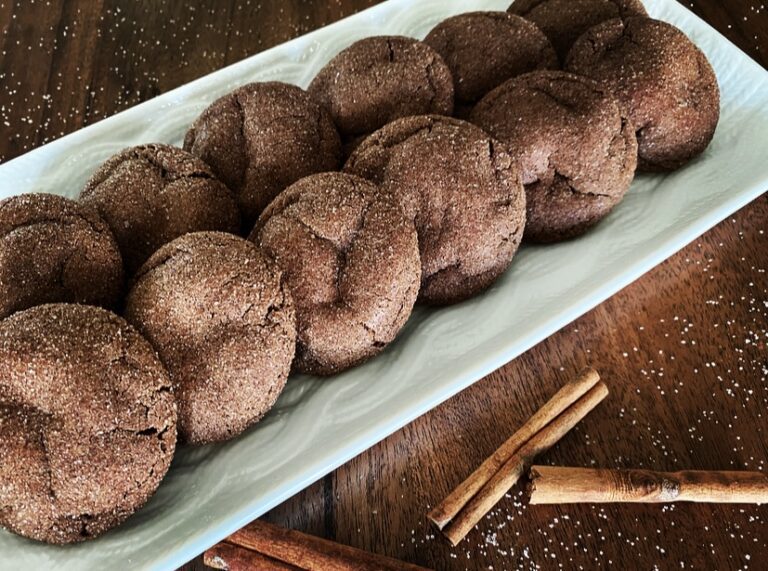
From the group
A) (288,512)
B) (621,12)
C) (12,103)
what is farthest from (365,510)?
(12,103)

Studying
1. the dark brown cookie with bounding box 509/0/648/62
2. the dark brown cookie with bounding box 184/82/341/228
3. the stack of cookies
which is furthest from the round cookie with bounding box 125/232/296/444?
the dark brown cookie with bounding box 509/0/648/62

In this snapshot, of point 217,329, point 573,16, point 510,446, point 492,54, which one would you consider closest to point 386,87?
point 492,54

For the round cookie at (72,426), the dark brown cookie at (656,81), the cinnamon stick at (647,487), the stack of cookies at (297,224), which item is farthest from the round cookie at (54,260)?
the dark brown cookie at (656,81)

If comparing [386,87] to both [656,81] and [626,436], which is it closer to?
[656,81]

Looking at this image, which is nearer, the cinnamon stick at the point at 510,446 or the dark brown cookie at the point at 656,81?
the cinnamon stick at the point at 510,446

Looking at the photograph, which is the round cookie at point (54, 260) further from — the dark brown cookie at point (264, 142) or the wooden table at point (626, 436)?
the wooden table at point (626, 436)

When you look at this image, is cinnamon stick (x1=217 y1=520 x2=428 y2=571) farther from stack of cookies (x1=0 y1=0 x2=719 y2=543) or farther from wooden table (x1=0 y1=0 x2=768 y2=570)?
stack of cookies (x1=0 y1=0 x2=719 y2=543)
